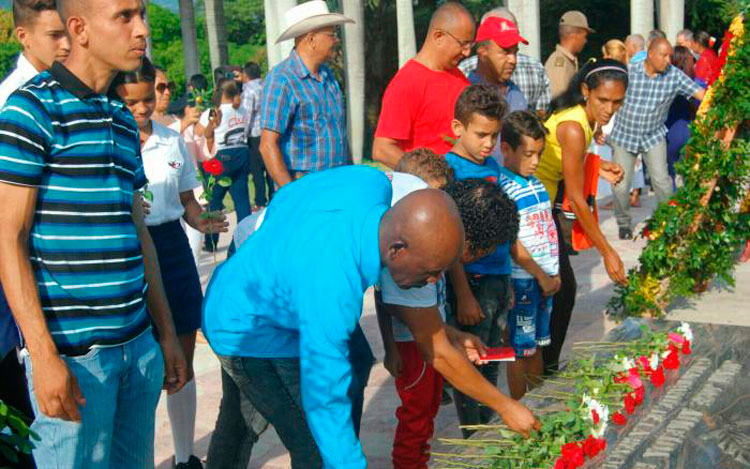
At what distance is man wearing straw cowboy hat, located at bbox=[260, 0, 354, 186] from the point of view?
5.00m

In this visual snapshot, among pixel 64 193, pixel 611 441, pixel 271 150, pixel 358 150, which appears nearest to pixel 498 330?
pixel 611 441

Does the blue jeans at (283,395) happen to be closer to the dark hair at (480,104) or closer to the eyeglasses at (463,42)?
the dark hair at (480,104)

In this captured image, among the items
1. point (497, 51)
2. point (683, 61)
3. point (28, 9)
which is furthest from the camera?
point (683, 61)

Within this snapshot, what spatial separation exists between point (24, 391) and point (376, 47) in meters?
21.9

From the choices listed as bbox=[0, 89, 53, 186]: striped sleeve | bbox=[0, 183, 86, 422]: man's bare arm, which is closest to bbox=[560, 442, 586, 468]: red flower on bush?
bbox=[0, 183, 86, 422]: man's bare arm

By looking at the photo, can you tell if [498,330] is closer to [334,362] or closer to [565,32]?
[334,362]

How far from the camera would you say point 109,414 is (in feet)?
8.80

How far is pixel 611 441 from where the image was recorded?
3.38m

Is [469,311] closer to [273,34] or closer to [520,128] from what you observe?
[520,128]

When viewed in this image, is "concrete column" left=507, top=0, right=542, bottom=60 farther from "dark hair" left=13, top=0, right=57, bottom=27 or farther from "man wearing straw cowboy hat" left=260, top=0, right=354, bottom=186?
"dark hair" left=13, top=0, right=57, bottom=27

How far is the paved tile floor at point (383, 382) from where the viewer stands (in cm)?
463

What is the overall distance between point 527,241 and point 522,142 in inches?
19.6

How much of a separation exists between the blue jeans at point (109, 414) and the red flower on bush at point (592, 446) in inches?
57.7

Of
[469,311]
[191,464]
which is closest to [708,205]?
[469,311]
